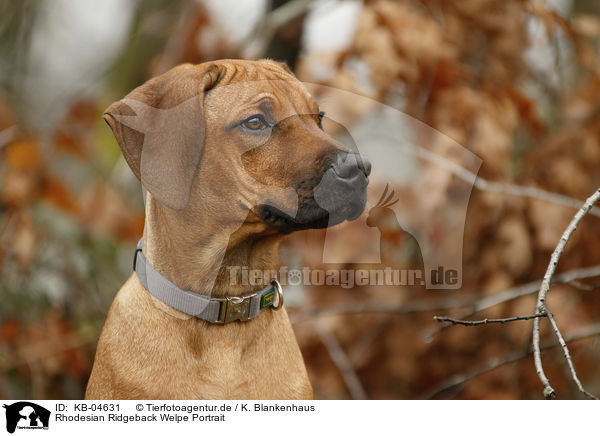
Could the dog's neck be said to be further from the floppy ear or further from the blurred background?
the blurred background

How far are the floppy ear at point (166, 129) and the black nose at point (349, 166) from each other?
1.03ft

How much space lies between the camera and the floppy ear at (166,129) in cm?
120

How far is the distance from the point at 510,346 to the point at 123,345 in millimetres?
2082

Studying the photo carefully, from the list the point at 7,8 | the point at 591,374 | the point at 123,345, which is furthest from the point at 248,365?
the point at 591,374

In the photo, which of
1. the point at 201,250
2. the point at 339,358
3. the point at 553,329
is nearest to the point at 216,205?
the point at 201,250

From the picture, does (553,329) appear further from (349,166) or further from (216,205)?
(216,205)

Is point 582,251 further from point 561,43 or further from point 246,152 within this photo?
point 246,152

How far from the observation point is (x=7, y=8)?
90.0 inches

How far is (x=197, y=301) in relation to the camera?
4.27 ft
